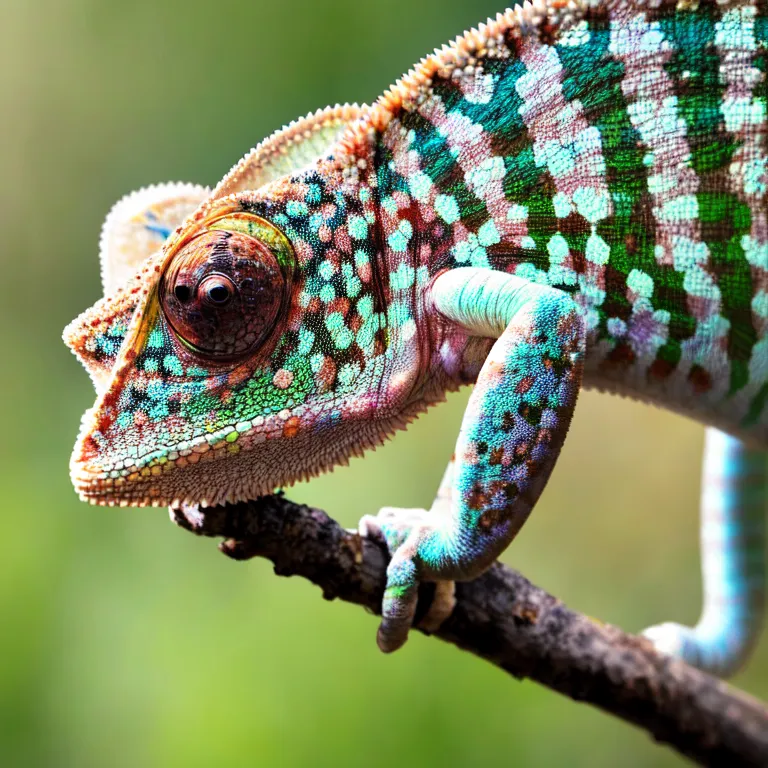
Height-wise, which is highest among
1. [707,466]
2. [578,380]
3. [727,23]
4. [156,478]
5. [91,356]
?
[727,23]

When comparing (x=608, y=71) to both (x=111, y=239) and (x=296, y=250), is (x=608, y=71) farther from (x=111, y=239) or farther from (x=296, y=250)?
(x=111, y=239)

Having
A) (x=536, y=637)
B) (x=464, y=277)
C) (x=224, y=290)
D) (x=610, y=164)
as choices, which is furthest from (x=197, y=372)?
(x=536, y=637)

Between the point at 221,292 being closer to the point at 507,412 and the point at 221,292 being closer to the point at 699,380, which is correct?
the point at 507,412

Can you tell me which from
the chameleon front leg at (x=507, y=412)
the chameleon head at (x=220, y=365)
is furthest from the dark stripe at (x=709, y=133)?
the chameleon head at (x=220, y=365)

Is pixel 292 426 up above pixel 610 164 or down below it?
below

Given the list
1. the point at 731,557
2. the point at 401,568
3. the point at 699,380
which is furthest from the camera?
the point at 731,557

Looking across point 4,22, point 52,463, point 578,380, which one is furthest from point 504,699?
point 4,22

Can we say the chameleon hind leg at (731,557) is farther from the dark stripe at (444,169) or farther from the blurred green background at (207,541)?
the dark stripe at (444,169)
